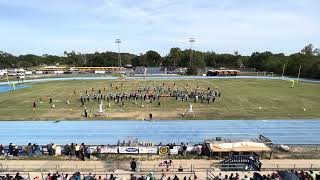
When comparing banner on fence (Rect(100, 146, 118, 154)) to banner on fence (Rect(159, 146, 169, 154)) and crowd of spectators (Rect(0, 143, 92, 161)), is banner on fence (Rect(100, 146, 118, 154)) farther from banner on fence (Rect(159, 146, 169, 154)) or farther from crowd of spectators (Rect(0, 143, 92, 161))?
banner on fence (Rect(159, 146, 169, 154))

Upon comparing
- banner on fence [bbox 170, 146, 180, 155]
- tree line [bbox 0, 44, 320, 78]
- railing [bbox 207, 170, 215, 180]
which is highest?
tree line [bbox 0, 44, 320, 78]

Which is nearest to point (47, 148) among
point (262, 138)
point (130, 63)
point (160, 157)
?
point (160, 157)

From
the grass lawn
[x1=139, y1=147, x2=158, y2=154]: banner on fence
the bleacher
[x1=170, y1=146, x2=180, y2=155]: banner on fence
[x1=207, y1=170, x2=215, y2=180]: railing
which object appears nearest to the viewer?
[x1=207, y1=170, x2=215, y2=180]: railing

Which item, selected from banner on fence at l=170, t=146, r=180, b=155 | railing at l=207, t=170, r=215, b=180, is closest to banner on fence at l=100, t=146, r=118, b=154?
banner on fence at l=170, t=146, r=180, b=155

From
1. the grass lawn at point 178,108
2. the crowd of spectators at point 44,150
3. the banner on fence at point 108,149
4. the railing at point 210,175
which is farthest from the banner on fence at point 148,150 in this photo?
the grass lawn at point 178,108

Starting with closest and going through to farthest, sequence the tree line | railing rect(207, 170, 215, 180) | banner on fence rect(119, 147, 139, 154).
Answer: railing rect(207, 170, 215, 180) → banner on fence rect(119, 147, 139, 154) → the tree line

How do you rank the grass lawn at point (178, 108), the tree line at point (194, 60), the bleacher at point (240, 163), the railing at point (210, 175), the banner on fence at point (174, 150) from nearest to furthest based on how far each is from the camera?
the railing at point (210, 175) → the bleacher at point (240, 163) → the banner on fence at point (174, 150) → the grass lawn at point (178, 108) → the tree line at point (194, 60)

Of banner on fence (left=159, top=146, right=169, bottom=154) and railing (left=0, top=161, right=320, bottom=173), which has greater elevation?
banner on fence (left=159, top=146, right=169, bottom=154)

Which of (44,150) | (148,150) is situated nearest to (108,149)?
(148,150)

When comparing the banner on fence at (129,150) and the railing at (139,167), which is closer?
the railing at (139,167)

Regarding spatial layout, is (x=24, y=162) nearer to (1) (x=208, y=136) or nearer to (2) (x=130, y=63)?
(1) (x=208, y=136)

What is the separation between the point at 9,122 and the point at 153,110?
47.5ft

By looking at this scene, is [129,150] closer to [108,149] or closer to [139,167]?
[108,149]

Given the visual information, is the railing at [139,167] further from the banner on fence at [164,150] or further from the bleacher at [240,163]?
the banner on fence at [164,150]
